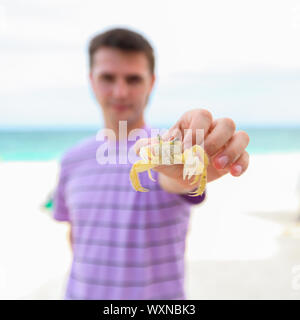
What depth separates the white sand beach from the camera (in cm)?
242

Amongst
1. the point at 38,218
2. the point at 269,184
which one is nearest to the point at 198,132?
the point at 38,218

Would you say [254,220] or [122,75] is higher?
[122,75]

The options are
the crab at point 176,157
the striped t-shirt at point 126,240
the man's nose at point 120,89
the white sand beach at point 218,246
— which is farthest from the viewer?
the white sand beach at point 218,246

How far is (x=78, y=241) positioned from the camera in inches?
50.1

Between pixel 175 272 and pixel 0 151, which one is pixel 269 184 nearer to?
pixel 175 272

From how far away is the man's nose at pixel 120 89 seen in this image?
1.30 metres

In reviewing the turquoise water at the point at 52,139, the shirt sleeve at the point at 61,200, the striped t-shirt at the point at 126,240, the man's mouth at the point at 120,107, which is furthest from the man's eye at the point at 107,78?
the turquoise water at the point at 52,139

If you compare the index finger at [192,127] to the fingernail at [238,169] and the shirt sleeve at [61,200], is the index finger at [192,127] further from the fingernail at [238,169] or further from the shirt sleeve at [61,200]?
the shirt sleeve at [61,200]

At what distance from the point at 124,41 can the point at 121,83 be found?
7.1 inches

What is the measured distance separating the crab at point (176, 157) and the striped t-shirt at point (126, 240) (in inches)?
24.9

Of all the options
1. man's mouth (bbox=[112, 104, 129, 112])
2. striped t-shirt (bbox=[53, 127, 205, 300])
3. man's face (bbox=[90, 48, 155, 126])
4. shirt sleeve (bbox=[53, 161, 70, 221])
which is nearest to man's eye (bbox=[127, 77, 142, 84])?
man's face (bbox=[90, 48, 155, 126])

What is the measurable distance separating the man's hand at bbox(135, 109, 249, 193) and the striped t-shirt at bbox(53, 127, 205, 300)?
2.02 feet

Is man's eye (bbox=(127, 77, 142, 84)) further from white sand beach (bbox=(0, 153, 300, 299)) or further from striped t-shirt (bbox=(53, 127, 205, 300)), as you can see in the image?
white sand beach (bbox=(0, 153, 300, 299))

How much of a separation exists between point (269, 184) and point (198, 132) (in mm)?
5313
